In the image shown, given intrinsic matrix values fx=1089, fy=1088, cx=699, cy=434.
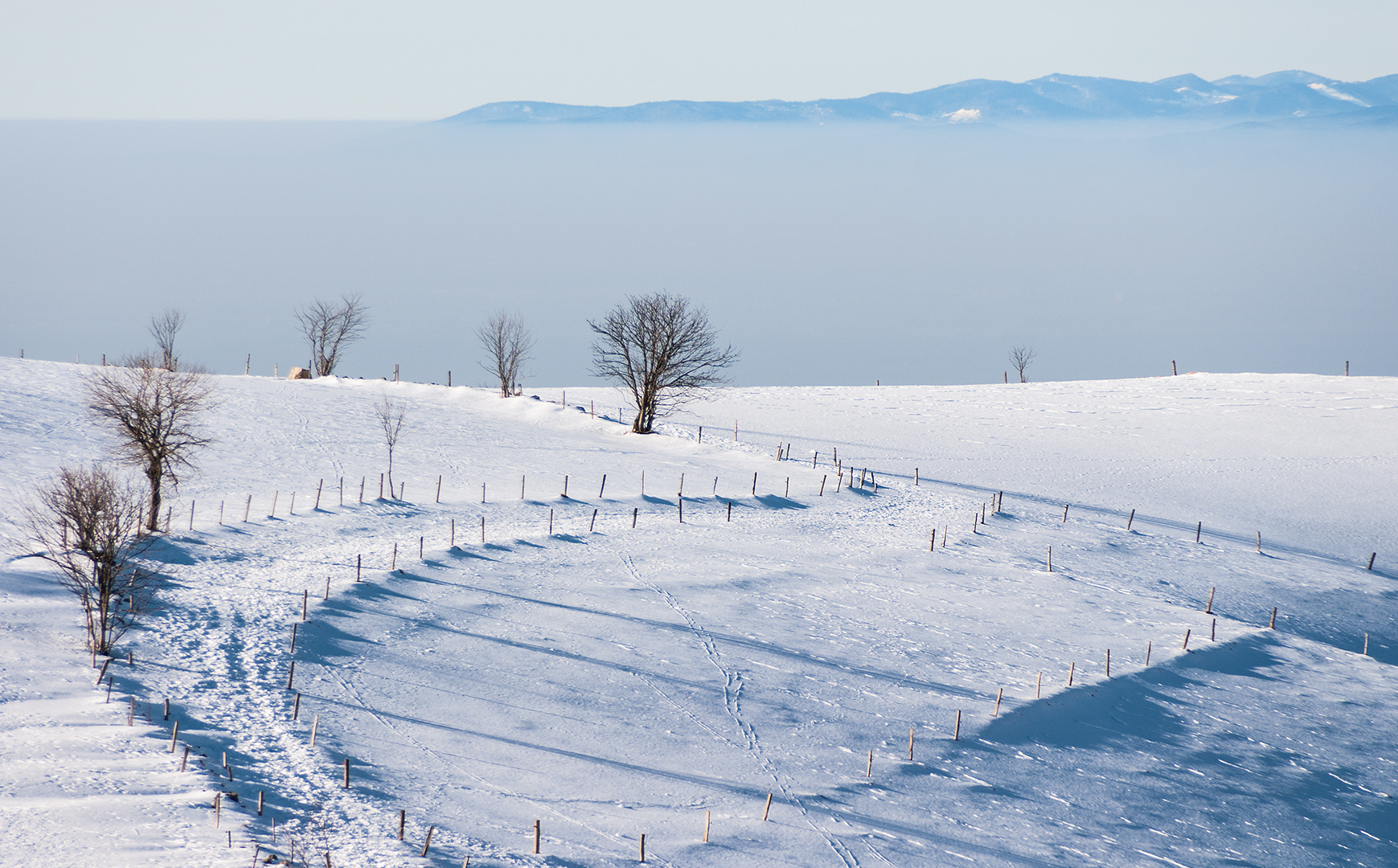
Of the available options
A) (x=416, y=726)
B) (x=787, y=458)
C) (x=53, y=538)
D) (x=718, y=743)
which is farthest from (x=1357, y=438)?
(x=53, y=538)

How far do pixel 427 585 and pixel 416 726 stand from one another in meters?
8.89

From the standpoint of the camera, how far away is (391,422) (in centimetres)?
5531

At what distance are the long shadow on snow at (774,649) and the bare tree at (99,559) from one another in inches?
373

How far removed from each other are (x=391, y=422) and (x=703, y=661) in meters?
29.8

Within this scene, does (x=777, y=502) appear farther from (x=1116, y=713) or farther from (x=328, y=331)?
(x=328, y=331)

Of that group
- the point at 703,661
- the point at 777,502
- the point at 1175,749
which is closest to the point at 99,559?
the point at 703,661

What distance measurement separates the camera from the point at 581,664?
97.6 feet

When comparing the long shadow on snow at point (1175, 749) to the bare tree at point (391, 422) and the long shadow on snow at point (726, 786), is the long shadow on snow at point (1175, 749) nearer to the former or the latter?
the long shadow on snow at point (726, 786)

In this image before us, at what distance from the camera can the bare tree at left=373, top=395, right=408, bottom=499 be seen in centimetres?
4703

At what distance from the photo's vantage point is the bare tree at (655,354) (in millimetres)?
59719

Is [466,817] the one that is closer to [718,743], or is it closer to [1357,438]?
[718,743]

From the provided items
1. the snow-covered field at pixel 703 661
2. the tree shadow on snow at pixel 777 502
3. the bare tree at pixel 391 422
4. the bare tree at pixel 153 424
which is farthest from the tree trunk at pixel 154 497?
the tree shadow on snow at pixel 777 502

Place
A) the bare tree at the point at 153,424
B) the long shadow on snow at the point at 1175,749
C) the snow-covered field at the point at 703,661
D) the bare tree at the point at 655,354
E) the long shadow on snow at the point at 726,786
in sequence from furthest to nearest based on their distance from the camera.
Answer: the bare tree at the point at 655,354
the bare tree at the point at 153,424
the long shadow on snow at the point at 1175,749
the long shadow on snow at the point at 726,786
the snow-covered field at the point at 703,661

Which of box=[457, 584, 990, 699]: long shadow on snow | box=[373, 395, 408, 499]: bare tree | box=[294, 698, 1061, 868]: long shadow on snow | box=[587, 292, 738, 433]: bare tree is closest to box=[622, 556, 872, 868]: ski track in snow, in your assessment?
box=[294, 698, 1061, 868]: long shadow on snow
